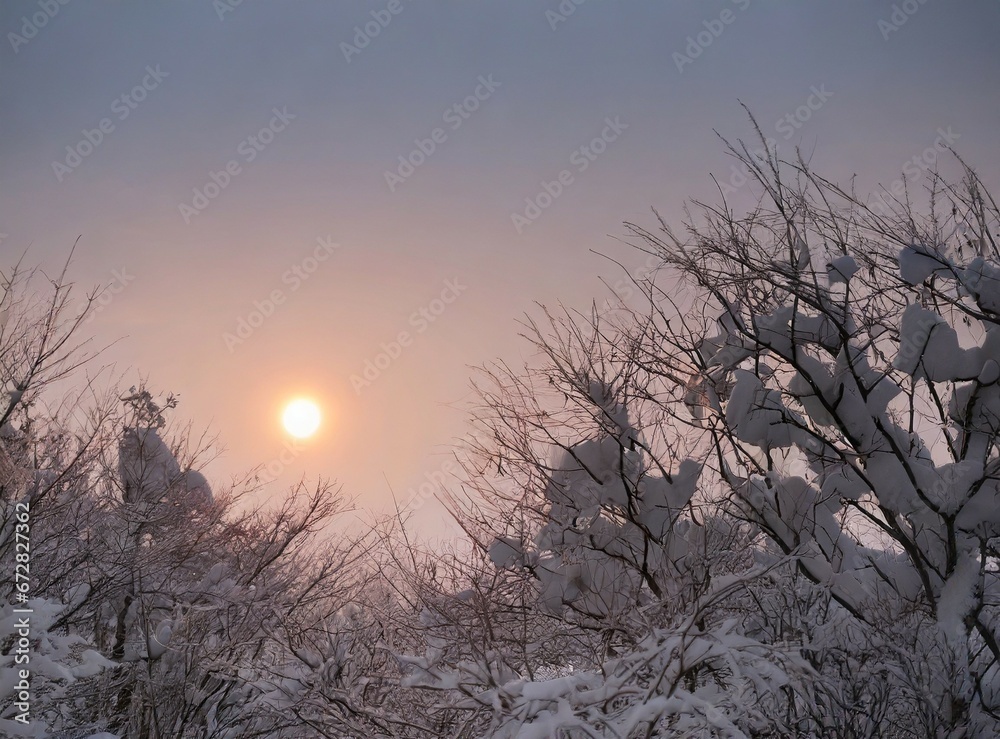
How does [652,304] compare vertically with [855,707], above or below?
above

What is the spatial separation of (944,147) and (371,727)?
7.43 meters

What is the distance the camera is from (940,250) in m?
6.01

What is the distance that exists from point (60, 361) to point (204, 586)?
478 centimetres

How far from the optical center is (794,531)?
571 centimetres

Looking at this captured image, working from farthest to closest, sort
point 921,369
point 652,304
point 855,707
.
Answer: point 652,304 < point 921,369 < point 855,707

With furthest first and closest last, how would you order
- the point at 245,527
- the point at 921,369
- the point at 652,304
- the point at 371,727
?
1. the point at 245,527
2. the point at 652,304
3. the point at 921,369
4. the point at 371,727

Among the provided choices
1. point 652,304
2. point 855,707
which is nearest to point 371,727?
point 855,707

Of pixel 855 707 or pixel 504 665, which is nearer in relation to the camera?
pixel 855 707

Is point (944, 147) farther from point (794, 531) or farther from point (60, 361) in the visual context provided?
point (60, 361)

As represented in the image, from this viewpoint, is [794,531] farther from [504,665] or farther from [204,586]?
[204,586]

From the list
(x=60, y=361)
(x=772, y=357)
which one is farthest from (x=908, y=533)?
(x=60, y=361)

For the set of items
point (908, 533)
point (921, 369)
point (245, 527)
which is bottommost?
point (908, 533)

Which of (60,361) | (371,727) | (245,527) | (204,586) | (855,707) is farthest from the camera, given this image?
(245,527)

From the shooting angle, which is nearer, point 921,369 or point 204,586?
point 921,369
